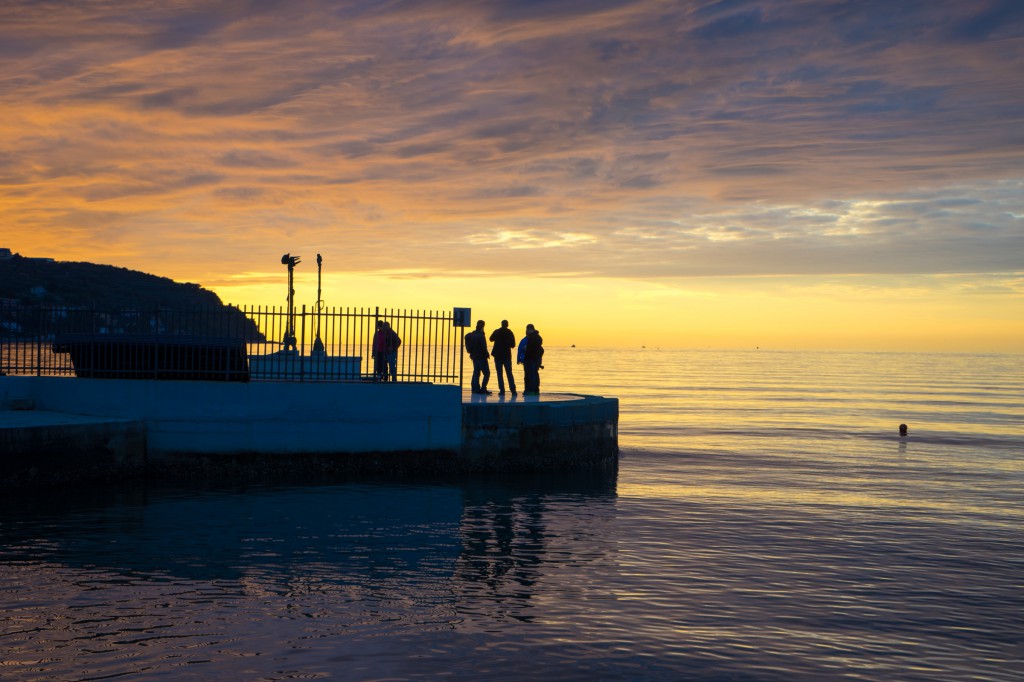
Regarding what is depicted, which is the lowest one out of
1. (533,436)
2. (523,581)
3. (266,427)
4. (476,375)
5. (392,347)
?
(523,581)

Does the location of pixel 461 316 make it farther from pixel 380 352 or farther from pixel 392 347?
pixel 392 347

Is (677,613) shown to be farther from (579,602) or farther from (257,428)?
(257,428)

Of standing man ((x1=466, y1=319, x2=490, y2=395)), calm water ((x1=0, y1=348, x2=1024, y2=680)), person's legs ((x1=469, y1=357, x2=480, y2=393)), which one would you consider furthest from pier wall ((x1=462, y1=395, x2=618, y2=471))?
person's legs ((x1=469, y1=357, x2=480, y2=393))

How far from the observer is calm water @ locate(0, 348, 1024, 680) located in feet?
30.4

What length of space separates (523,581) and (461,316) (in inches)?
401

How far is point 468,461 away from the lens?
2258cm

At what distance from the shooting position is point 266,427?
21.2 m

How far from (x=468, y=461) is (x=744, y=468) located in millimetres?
8080

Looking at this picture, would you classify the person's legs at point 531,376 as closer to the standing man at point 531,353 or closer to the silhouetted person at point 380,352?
the standing man at point 531,353

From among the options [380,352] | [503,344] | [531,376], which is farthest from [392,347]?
[531,376]

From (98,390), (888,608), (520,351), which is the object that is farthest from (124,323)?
(888,608)

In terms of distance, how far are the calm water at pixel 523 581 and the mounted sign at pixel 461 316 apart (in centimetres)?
355

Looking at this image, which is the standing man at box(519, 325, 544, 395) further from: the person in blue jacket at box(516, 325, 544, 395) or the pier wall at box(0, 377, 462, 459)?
the pier wall at box(0, 377, 462, 459)

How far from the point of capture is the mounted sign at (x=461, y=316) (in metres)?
21.9
